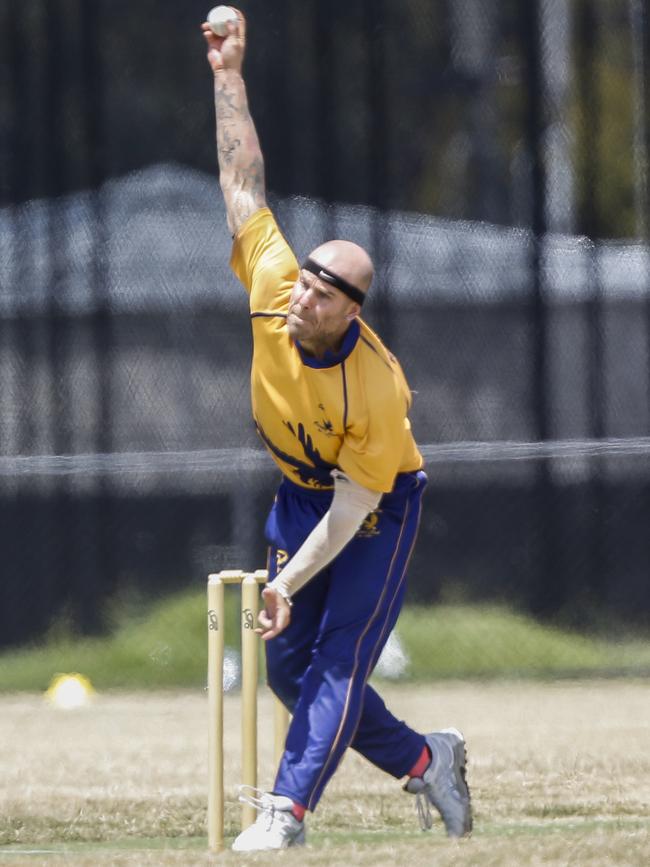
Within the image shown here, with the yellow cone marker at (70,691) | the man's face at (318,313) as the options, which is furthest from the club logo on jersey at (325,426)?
the yellow cone marker at (70,691)

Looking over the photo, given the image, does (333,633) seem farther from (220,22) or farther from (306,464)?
(220,22)

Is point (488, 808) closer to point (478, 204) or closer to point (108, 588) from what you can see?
point (108, 588)

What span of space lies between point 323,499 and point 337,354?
Answer: 1.11 feet

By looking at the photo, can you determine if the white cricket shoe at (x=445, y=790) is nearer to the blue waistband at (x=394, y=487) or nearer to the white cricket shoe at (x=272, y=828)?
the white cricket shoe at (x=272, y=828)

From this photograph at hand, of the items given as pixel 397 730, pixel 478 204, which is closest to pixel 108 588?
pixel 478 204

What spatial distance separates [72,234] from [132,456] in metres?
0.75

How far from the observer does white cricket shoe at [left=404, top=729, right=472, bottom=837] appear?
3.83 m

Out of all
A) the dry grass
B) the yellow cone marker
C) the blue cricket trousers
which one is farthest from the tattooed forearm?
the yellow cone marker

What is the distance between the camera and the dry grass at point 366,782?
125 inches

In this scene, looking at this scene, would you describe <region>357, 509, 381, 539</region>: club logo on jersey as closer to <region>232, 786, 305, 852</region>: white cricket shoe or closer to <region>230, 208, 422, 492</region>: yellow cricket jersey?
<region>230, 208, 422, 492</region>: yellow cricket jersey

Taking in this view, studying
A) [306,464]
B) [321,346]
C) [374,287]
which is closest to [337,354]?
[321,346]

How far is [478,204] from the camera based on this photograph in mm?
6242

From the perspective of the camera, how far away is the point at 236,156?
3734 millimetres

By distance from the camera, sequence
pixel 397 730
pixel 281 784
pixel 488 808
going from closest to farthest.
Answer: pixel 281 784 < pixel 397 730 < pixel 488 808
